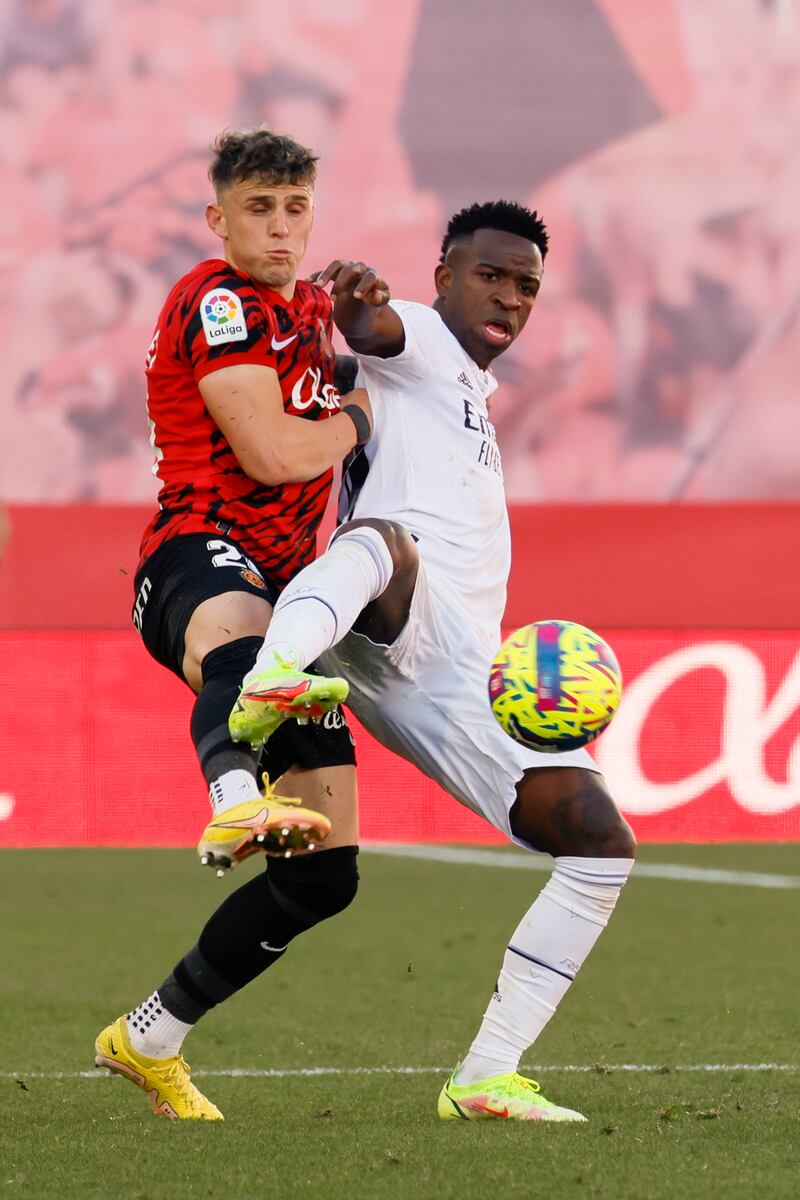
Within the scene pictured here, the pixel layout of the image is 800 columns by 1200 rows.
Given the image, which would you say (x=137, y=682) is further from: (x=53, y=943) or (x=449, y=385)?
(x=449, y=385)

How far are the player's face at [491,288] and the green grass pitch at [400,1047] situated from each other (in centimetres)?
188

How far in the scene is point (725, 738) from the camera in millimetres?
11414

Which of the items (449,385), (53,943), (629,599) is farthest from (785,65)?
(449,385)

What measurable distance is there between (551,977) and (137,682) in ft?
24.1

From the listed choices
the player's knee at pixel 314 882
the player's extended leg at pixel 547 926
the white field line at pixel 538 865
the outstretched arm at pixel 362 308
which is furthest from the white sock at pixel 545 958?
the white field line at pixel 538 865

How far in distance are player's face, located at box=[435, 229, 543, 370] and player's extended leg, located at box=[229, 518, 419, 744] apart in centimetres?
71

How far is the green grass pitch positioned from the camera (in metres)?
3.81

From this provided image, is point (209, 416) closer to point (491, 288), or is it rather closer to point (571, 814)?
point (491, 288)

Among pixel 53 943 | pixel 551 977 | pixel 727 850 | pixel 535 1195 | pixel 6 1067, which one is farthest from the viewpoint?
pixel 727 850

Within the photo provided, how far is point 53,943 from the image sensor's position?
7781mm

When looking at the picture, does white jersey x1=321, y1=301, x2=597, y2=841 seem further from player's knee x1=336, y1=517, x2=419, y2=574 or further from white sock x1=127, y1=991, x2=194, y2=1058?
white sock x1=127, y1=991, x2=194, y2=1058

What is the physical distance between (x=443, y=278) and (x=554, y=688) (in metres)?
1.33

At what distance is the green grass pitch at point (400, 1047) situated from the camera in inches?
150

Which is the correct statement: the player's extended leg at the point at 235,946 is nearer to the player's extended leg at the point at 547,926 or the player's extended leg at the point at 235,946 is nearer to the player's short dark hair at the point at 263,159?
the player's extended leg at the point at 547,926
